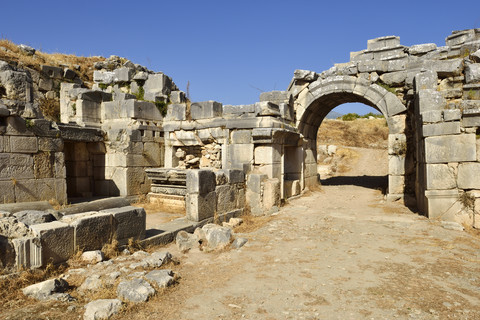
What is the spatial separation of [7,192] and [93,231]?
10.9 ft

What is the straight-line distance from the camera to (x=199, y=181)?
Answer: 6.07 m

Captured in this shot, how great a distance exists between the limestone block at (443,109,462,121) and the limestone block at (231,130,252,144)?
4.07 metres

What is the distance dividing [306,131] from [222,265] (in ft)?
24.0

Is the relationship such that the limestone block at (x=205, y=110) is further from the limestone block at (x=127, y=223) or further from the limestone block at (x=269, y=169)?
the limestone block at (x=127, y=223)

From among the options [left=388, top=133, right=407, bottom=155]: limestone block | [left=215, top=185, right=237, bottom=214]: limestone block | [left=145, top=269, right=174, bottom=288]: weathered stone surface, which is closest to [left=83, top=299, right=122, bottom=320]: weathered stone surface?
[left=145, top=269, right=174, bottom=288]: weathered stone surface

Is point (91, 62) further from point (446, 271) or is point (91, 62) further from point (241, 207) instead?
point (446, 271)

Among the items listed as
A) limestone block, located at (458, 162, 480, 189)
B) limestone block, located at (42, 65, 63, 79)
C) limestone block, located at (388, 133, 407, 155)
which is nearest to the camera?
limestone block, located at (458, 162, 480, 189)

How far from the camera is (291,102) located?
31.0ft

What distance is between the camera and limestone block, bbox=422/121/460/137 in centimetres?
621

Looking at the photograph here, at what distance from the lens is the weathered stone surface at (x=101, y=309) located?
2859 millimetres

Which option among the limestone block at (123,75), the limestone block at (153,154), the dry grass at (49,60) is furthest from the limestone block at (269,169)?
the dry grass at (49,60)

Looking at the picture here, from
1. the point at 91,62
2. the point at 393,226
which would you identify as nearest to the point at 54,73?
the point at 91,62

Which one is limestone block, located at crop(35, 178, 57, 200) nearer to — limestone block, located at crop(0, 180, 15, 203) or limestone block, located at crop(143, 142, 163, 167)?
limestone block, located at crop(0, 180, 15, 203)

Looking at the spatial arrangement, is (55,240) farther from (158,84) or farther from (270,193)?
(158,84)
